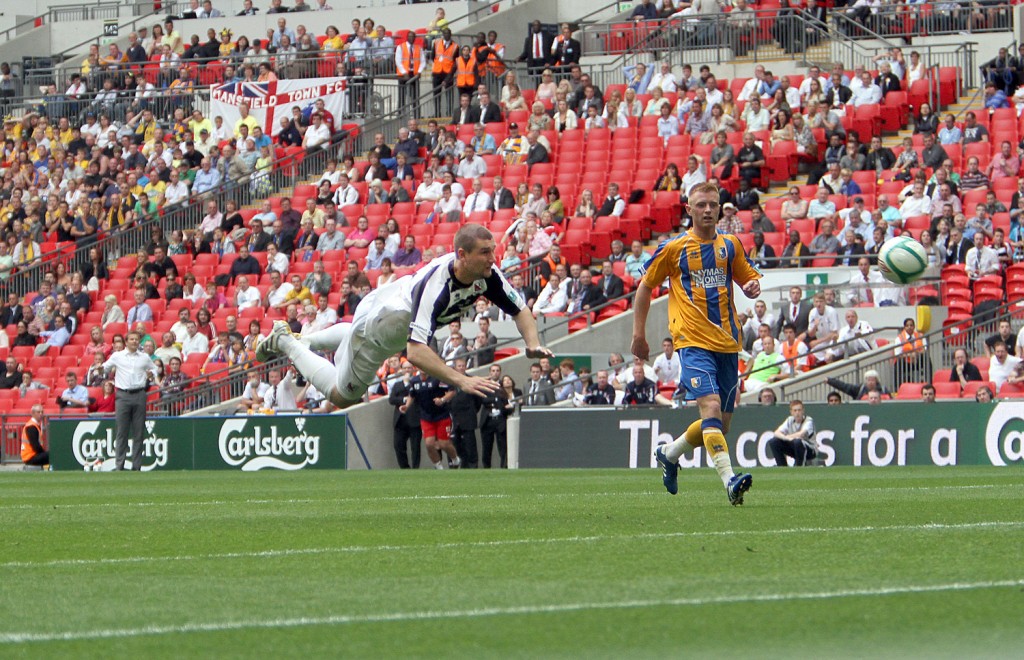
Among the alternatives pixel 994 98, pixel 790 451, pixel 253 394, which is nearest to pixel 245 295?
pixel 253 394

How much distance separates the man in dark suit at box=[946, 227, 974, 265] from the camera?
83.5 ft

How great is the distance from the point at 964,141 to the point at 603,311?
6.81 meters

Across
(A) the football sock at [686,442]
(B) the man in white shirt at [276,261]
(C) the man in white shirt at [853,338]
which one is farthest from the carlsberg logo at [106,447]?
(A) the football sock at [686,442]

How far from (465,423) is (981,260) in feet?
27.0

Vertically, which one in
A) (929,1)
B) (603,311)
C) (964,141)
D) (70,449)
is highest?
(929,1)

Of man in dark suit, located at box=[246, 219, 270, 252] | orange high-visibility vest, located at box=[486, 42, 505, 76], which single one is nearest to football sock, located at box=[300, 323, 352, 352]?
man in dark suit, located at box=[246, 219, 270, 252]

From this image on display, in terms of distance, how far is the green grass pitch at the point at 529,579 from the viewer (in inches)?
211

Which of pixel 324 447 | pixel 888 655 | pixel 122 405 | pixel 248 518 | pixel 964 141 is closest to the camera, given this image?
pixel 888 655

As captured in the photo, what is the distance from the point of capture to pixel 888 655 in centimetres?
507

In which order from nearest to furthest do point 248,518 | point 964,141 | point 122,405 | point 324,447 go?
point 248,518
point 122,405
point 324,447
point 964,141

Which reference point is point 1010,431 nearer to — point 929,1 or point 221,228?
point 929,1

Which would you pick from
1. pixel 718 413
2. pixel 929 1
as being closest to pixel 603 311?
pixel 929 1

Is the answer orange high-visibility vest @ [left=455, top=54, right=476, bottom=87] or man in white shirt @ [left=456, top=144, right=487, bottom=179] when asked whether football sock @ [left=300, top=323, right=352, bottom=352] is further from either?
orange high-visibility vest @ [left=455, top=54, right=476, bottom=87]

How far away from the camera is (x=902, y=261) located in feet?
52.0
